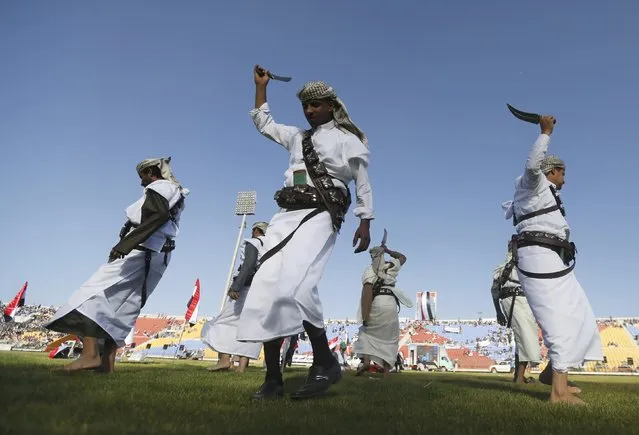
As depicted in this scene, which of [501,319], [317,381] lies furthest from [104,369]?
[501,319]

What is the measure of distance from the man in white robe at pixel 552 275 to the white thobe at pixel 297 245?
5.78 feet

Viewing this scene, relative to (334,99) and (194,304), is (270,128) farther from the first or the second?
(194,304)

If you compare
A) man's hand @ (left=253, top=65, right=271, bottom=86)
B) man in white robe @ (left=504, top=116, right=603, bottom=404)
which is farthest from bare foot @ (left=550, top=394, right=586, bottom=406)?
man's hand @ (left=253, top=65, right=271, bottom=86)

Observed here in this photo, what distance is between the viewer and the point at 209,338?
5.02 metres

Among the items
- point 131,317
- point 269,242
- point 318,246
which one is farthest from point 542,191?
point 131,317

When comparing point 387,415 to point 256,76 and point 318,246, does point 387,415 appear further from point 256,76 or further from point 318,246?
point 256,76

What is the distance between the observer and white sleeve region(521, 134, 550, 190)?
421cm

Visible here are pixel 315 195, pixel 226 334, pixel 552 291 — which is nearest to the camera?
pixel 315 195

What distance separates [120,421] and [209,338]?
124 inches

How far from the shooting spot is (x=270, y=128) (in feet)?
13.5

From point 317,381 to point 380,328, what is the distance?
202 inches

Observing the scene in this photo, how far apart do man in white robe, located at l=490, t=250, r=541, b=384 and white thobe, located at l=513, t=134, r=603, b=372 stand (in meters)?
2.77

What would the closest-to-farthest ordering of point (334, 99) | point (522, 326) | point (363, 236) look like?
point (363, 236) → point (334, 99) → point (522, 326)

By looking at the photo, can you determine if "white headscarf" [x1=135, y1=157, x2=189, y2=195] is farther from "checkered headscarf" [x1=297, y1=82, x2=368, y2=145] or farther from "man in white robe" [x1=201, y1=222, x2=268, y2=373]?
"checkered headscarf" [x1=297, y1=82, x2=368, y2=145]
